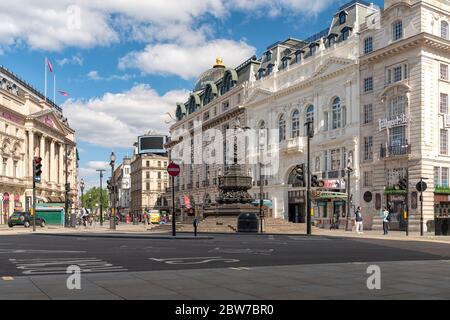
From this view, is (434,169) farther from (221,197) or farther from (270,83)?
(270,83)

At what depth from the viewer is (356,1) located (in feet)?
181

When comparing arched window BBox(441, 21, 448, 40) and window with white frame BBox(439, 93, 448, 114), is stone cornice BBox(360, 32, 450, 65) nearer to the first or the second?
arched window BBox(441, 21, 448, 40)

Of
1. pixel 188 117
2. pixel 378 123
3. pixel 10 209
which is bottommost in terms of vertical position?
pixel 10 209

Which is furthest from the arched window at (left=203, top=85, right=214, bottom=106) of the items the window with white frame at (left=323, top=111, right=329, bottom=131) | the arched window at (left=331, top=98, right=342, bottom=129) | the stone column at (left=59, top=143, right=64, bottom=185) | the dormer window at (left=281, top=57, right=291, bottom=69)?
the arched window at (left=331, top=98, right=342, bottom=129)

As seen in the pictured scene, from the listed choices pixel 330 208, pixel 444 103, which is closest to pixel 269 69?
pixel 330 208

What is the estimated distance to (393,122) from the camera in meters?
46.3

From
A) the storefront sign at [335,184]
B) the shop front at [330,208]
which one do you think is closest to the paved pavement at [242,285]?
the shop front at [330,208]

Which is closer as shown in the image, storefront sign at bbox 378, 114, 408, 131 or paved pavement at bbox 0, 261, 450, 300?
paved pavement at bbox 0, 261, 450, 300

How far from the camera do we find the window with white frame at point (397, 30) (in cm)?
4606

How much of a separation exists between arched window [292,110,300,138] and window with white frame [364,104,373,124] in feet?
38.6

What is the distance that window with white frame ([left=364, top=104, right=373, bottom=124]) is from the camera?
163 feet

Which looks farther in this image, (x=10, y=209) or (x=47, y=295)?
(x=10, y=209)
